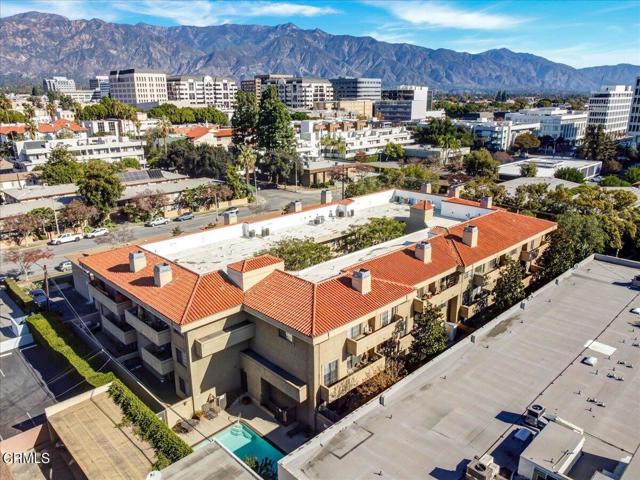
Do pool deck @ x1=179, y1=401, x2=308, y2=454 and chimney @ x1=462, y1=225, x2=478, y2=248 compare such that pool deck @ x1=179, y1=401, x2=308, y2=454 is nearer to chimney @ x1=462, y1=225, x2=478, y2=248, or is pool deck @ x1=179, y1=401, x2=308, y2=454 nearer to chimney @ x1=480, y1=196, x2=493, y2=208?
chimney @ x1=462, y1=225, x2=478, y2=248

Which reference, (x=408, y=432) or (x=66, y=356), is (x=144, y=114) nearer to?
(x=66, y=356)

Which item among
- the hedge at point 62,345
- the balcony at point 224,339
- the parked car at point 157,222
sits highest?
the balcony at point 224,339

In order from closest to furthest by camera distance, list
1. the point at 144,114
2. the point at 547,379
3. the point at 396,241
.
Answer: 1. the point at 547,379
2. the point at 396,241
3. the point at 144,114

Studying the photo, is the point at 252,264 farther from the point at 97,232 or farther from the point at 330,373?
the point at 97,232

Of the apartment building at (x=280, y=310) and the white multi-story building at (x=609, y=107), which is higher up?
the white multi-story building at (x=609, y=107)

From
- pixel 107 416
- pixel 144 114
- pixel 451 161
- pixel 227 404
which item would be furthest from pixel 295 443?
pixel 144 114

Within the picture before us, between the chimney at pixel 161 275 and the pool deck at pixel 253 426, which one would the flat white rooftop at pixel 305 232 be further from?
the pool deck at pixel 253 426

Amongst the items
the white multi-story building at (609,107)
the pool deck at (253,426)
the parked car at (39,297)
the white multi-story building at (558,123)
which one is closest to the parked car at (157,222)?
the parked car at (39,297)
